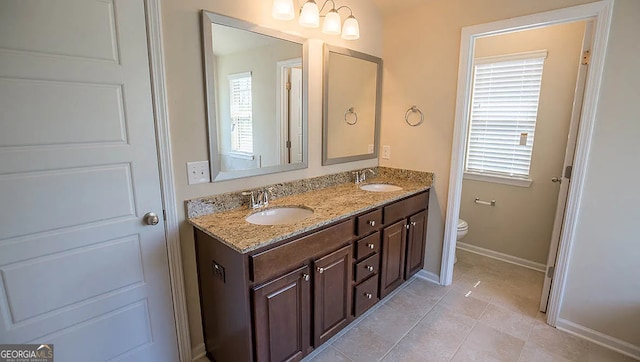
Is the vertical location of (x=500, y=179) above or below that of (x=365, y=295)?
above

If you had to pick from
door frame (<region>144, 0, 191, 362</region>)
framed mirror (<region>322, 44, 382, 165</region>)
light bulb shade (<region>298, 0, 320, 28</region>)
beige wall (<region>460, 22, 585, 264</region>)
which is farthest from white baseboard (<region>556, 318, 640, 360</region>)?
light bulb shade (<region>298, 0, 320, 28</region>)

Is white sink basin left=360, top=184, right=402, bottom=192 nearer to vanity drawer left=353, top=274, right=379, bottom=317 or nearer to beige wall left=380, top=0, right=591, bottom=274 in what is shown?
beige wall left=380, top=0, right=591, bottom=274

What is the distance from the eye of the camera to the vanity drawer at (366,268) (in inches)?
79.8

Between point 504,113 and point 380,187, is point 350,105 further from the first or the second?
point 504,113

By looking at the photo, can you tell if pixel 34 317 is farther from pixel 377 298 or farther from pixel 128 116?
pixel 377 298

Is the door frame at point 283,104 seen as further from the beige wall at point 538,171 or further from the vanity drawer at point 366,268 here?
the beige wall at point 538,171

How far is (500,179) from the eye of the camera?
3127mm

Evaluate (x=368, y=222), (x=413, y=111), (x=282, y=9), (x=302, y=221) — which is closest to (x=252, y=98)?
(x=282, y=9)

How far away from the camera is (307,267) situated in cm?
165

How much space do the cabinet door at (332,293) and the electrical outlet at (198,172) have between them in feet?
2.64

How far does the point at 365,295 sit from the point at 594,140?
1803 mm

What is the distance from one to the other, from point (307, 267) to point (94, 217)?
1065 mm

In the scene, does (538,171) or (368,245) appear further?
(538,171)

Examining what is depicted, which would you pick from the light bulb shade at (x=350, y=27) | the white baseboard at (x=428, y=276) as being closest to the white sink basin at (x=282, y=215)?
the light bulb shade at (x=350, y=27)
